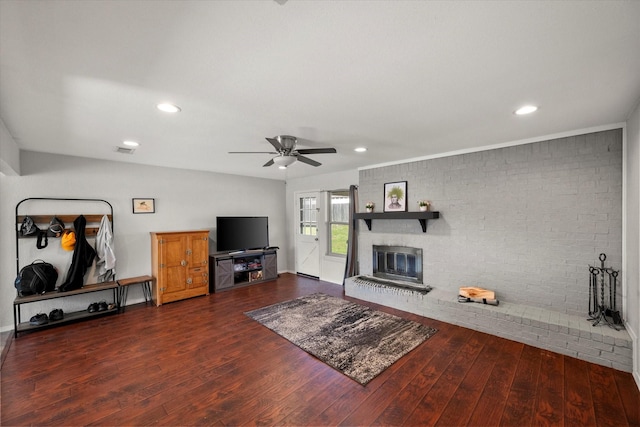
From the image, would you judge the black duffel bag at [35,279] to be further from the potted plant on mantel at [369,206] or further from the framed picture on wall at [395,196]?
the framed picture on wall at [395,196]

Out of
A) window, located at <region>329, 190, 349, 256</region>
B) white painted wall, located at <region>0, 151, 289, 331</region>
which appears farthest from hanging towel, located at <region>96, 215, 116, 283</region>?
window, located at <region>329, 190, 349, 256</region>

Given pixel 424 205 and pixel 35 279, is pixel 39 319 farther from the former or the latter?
pixel 424 205

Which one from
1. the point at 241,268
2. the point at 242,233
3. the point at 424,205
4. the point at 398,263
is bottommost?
the point at 241,268

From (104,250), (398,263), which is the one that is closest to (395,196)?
(398,263)

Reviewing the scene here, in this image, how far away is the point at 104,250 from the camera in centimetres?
420

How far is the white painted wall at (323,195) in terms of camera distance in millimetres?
5703

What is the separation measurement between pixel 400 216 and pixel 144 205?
4.54 meters

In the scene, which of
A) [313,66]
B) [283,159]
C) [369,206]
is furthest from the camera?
[369,206]

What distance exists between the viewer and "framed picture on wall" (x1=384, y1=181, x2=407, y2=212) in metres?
4.63

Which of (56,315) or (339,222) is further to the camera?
(339,222)

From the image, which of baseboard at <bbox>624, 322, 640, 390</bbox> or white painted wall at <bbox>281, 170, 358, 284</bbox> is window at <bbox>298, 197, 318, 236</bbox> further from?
baseboard at <bbox>624, 322, 640, 390</bbox>

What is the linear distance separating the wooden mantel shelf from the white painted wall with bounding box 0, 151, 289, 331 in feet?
9.14

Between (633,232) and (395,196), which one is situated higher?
(395,196)

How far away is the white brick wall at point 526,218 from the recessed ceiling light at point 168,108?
11.9ft
